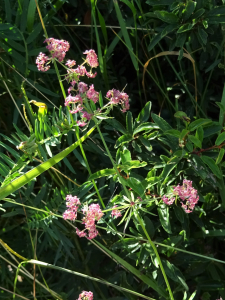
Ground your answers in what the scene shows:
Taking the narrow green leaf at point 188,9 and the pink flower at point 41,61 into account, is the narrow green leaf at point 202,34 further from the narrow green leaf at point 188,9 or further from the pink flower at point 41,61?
the pink flower at point 41,61

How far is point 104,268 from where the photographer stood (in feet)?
4.40

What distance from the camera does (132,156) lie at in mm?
1153

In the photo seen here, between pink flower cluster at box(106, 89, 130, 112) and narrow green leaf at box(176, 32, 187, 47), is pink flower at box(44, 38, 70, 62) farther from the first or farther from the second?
narrow green leaf at box(176, 32, 187, 47)

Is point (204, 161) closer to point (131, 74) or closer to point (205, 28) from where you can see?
point (205, 28)

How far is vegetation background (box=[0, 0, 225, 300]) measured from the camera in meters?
1.04

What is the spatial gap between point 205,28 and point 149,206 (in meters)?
0.54

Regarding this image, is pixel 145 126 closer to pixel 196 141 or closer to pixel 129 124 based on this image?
pixel 129 124

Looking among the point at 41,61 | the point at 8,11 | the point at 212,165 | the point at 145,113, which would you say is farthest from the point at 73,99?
the point at 8,11

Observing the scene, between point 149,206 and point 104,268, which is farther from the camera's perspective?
point 104,268

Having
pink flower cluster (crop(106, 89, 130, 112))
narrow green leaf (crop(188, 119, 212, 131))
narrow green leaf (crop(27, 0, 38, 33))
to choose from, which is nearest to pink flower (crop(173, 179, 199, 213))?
narrow green leaf (crop(188, 119, 212, 131))

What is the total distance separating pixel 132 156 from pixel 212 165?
0.92ft

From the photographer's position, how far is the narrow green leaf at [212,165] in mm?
960

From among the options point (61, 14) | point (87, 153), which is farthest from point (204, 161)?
point (61, 14)

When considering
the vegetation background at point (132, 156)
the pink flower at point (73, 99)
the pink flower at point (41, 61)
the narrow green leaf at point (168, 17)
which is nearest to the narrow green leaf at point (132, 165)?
the vegetation background at point (132, 156)
